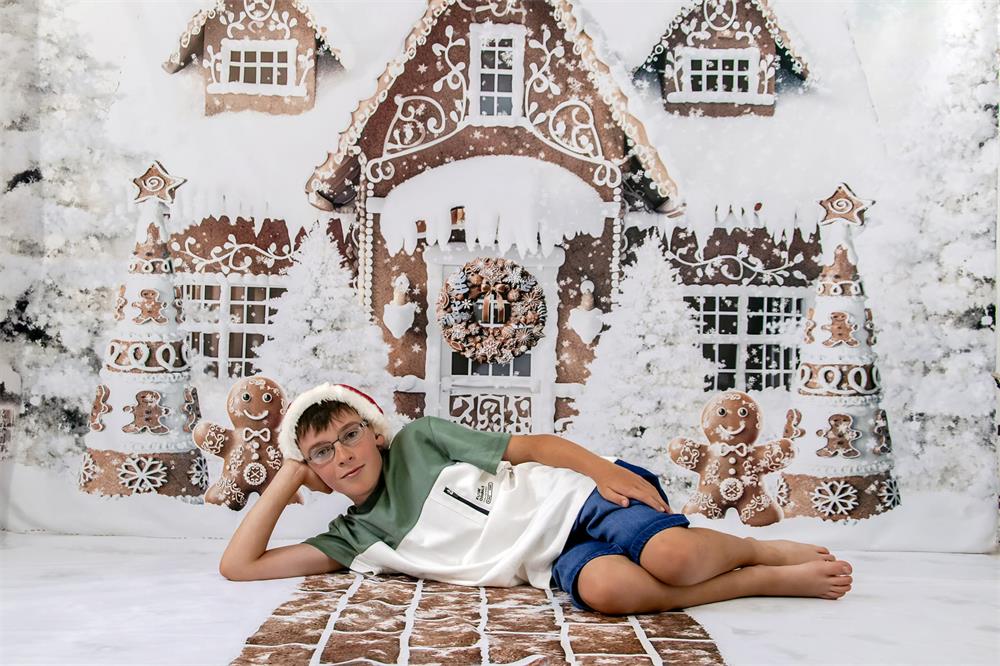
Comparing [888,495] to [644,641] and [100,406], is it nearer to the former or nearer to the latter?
[644,641]

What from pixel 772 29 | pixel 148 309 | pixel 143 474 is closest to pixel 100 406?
pixel 143 474

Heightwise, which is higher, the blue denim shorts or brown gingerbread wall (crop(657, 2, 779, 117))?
brown gingerbread wall (crop(657, 2, 779, 117))

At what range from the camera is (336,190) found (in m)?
3.48

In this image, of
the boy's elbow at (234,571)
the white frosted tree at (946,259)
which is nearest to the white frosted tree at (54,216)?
the boy's elbow at (234,571)

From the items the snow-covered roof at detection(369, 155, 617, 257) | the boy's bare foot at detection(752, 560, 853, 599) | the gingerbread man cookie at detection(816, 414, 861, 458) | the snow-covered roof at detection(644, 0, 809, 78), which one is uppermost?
the snow-covered roof at detection(644, 0, 809, 78)

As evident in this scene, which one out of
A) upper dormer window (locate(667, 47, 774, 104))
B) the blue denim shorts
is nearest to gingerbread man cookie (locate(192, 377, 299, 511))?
the blue denim shorts

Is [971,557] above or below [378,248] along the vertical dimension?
below

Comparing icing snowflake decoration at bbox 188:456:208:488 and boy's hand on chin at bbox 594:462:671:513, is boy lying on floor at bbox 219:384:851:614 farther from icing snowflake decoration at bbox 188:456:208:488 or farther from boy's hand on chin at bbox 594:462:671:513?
icing snowflake decoration at bbox 188:456:208:488

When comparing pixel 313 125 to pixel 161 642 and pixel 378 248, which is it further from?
pixel 161 642

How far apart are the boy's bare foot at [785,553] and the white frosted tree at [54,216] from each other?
2.52 metres

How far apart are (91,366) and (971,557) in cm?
341

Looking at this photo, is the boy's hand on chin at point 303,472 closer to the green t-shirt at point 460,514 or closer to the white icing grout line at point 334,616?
the green t-shirt at point 460,514

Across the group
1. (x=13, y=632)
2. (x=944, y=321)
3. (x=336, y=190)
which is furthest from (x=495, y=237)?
(x=13, y=632)

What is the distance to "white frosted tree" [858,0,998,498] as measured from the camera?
3.45 m
